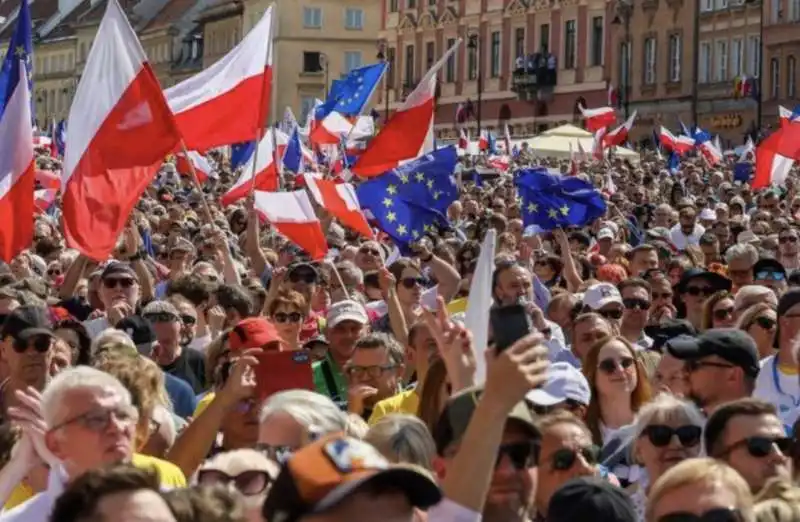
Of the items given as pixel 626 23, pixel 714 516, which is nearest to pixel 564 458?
pixel 714 516

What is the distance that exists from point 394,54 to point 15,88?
258 ft

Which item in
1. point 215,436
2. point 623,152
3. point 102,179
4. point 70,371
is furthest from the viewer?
point 623,152

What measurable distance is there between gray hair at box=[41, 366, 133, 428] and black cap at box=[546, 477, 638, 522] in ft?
4.84

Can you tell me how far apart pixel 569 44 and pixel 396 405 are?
70.7m

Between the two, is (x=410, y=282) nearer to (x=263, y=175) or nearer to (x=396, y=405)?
(x=396, y=405)

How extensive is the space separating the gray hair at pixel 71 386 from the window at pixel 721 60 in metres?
61.7

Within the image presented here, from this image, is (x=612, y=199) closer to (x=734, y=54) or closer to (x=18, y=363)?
(x=18, y=363)

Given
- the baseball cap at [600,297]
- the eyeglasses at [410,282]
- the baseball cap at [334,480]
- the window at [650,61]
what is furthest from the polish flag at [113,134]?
the window at [650,61]

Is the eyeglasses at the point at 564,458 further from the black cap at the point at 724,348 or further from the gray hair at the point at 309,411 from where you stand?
the black cap at the point at 724,348

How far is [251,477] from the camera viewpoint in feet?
19.0

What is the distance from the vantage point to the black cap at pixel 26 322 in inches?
334

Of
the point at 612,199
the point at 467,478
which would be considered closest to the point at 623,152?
the point at 612,199

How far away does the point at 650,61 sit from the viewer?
7150 cm

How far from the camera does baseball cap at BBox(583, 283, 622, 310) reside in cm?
1126
